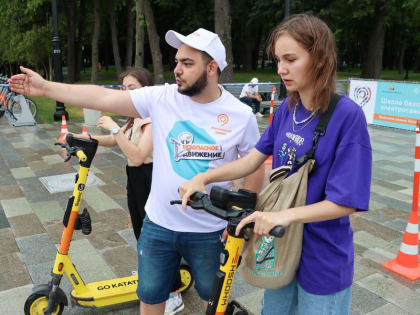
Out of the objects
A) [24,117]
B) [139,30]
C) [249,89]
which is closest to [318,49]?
[24,117]

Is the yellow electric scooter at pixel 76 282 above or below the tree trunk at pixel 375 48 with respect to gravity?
below

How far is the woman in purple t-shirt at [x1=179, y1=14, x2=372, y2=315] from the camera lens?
4.90 ft

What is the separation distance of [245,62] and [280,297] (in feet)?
131

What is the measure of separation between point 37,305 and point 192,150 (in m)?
1.71

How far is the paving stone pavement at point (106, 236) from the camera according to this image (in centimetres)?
347

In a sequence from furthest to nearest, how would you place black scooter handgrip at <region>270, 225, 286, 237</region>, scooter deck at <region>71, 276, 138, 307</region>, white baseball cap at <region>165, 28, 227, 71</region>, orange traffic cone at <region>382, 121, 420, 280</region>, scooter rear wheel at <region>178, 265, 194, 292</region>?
orange traffic cone at <region>382, 121, 420, 280</region> → scooter rear wheel at <region>178, 265, 194, 292</region> → scooter deck at <region>71, 276, 138, 307</region> → white baseball cap at <region>165, 28, 227, 71</region> → black scooter handgrip at <region>270, 225, 286, 237</region>

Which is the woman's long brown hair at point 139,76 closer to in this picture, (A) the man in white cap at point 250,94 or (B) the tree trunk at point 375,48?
(A) the man in white cap at point 250,94

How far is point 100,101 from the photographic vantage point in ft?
6.90

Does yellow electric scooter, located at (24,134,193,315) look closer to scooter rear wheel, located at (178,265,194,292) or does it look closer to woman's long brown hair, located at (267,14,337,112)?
scooter rear wheel, located at (178,265,194,292)

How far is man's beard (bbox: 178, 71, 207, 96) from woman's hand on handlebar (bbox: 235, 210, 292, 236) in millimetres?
911

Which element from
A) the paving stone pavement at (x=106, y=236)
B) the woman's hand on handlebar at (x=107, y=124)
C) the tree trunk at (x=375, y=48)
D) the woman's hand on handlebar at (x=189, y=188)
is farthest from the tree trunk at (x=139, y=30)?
the tree trunk at (x=375, y=48)

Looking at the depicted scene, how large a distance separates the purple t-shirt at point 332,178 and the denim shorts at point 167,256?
2.24 ft

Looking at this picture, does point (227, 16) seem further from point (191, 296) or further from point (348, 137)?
point (348, 137)

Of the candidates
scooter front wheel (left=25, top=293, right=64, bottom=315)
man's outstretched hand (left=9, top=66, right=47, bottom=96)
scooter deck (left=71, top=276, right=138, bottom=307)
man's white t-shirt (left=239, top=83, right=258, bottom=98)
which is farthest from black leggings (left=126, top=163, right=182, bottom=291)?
man's white t-shirt (left=239, top=83, right=258, bottom=98)
